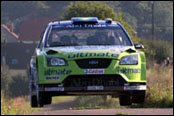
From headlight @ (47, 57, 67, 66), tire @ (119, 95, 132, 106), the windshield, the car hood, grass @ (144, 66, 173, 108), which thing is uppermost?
the windshield

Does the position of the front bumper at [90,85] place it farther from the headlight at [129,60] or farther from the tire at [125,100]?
the tire at [125,100]

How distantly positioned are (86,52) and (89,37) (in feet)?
4.97

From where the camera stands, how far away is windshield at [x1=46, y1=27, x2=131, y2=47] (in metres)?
11.1

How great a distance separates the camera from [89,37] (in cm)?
1128

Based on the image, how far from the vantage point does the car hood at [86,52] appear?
974 cm

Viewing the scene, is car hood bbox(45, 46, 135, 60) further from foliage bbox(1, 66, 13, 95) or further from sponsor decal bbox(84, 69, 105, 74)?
foliage bbox(1, 66, 13, 95)

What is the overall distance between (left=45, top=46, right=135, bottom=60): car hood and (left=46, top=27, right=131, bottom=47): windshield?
2.23 ft

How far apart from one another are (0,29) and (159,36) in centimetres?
5085

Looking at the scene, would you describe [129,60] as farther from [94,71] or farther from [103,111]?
[103,111]

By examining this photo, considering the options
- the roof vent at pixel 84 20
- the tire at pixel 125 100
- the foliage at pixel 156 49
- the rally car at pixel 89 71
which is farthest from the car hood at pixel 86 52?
the foliage at pixel 156 49

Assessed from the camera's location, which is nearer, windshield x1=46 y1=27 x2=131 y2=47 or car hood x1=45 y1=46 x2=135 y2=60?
car hood x1=45 y1=46 x2=135 y2=60

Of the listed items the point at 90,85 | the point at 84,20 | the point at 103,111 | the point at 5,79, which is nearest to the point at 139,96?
the point at 90,85

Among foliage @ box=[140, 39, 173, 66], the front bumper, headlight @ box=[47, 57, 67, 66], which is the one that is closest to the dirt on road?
foliage @ box=[140, 39, 173, 66]

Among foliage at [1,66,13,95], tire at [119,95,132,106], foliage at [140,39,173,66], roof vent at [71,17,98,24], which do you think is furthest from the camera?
foliage at [1,66,13,95]
